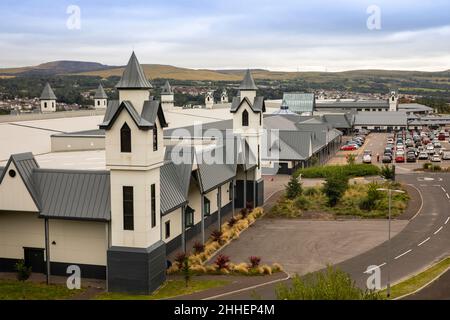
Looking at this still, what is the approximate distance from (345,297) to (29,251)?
2107 cm

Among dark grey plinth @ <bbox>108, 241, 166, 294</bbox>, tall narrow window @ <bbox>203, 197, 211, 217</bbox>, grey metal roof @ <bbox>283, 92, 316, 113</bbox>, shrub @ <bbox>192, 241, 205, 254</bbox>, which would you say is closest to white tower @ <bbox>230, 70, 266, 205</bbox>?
tall narrow window @ <bbox>203, 197, 211, 217</bbox>

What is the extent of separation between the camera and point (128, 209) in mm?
29922

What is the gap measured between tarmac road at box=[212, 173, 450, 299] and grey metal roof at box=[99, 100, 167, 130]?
31.8ft

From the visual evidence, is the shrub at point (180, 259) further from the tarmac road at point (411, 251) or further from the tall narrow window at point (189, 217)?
the tall narrow window at point (189, 217)

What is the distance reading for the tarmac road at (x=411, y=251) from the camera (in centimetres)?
3244

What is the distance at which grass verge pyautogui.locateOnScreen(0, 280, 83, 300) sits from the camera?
95.6 feet

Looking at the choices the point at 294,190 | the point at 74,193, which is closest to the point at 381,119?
the point at 294,190

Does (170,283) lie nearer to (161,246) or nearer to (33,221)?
(161,246)

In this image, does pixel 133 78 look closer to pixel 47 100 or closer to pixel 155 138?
pixel 155 138

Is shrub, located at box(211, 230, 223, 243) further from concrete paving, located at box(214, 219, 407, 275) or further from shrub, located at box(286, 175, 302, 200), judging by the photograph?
shrub, located at box(286, 175, 302, 200)

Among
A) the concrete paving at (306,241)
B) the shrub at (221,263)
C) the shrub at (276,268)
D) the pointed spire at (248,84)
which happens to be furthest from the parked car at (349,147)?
the shrub at (221,263)

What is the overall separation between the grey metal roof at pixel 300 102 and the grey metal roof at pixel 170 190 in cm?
11194

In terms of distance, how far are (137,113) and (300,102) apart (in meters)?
121

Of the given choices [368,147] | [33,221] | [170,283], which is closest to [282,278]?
[170,283]
